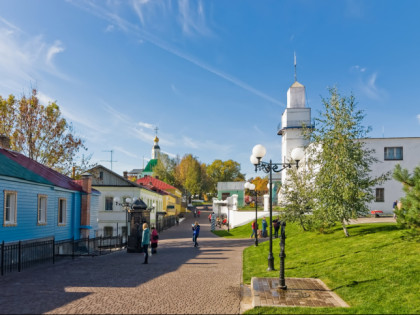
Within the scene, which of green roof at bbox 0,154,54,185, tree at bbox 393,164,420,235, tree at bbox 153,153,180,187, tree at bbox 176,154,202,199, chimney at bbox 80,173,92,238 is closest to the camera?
tree at bbox 393,164,420,235

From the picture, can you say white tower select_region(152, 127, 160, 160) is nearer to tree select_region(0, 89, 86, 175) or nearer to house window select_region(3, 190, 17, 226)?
tree select_region(0, 89, 86, 175)

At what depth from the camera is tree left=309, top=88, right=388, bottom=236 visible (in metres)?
16.7

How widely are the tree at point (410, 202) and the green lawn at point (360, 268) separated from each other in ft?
2.88

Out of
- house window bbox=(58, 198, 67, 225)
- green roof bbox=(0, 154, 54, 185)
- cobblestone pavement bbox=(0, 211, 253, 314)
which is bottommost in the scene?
cobblestone pavement bbox=(0, 211, 253, 314)

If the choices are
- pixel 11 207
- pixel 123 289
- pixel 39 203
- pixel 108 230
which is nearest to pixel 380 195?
pixel 108 230

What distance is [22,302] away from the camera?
833cm

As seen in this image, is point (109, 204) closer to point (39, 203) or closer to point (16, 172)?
point (39, 203)

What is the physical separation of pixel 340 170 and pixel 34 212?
15.3m

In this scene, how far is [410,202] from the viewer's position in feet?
35.6

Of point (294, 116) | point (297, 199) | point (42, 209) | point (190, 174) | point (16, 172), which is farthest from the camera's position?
point (190, 174)

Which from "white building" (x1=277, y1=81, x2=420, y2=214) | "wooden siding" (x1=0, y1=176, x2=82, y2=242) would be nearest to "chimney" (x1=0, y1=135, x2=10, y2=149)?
"wooden siding" (x1=0, y1=176, x2=82, y2=242)

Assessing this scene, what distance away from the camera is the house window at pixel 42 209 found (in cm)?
1948

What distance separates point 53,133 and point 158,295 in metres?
25.3

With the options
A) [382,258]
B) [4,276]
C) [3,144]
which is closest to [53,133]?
[3,144]
